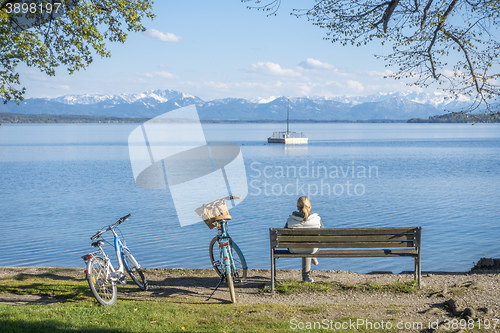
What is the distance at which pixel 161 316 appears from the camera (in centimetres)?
628

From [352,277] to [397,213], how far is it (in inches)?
616

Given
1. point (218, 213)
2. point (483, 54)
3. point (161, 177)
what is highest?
point (483, 54)

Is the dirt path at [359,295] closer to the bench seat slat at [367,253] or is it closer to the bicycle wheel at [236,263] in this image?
the bicycle wheel at [236,263]

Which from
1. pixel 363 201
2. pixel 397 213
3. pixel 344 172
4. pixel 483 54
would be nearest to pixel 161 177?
pixel 344 172

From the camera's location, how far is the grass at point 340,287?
25.2 ft

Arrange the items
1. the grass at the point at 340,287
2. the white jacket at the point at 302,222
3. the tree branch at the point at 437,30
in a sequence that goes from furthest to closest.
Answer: the tree branch at the point at 437,30
the white jacket at the point at 302,222
the grass at the point at 340,287

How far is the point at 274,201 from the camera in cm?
2719

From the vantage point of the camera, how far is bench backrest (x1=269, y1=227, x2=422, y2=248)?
7.61m

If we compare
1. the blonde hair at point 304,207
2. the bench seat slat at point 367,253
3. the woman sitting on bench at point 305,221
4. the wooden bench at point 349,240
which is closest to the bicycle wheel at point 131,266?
the wooden bench at point 349,240

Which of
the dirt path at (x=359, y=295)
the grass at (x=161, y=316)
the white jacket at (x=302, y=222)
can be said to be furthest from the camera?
the white jacket at (x=302, y=222)

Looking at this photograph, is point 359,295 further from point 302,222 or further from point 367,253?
point 302,222

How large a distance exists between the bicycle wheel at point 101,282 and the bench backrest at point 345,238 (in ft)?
8.15

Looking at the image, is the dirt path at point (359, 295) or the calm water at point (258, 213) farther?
the calm water at point (258, 213)

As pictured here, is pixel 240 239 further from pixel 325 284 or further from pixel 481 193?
pixel 481 193
